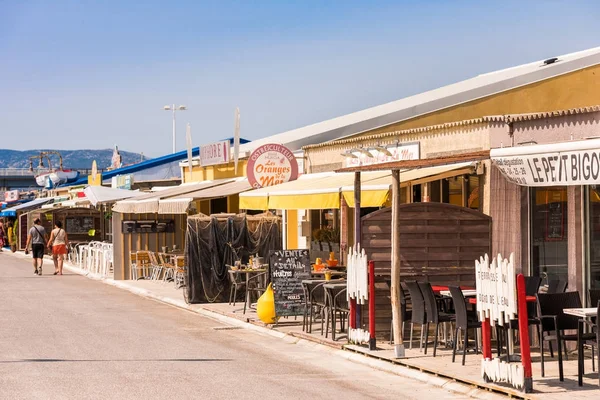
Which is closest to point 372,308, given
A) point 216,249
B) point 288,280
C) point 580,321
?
point 580,321

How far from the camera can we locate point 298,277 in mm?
18578

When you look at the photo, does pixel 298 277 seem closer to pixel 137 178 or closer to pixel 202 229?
pixel 202 229

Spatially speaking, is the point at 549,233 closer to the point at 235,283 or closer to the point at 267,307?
the point at 267,307

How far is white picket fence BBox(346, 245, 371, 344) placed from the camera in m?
14.9

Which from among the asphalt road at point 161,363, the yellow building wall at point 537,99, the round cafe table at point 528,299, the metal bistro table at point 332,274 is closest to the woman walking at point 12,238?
the asphalt road at point 161,363

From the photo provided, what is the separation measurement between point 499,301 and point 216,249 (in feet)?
42.2

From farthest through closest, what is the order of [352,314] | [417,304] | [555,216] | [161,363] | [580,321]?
Result: 1. [352,314]
2. [555,216]
3. [417,304]
4. [161,363]
5. [580,321]

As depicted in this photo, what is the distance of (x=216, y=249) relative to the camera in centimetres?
2358

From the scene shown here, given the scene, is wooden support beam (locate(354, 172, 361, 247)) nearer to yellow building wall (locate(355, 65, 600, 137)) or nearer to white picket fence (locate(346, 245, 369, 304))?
white picket fence (locate(346, 245, 369, 304))

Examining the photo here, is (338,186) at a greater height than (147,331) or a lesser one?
greater

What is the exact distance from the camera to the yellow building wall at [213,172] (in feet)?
108

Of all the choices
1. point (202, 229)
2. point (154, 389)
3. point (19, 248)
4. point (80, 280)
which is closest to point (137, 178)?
point (19, 248)

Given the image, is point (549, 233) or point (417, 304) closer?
point (417, 304)

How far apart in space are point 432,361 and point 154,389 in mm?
3746
